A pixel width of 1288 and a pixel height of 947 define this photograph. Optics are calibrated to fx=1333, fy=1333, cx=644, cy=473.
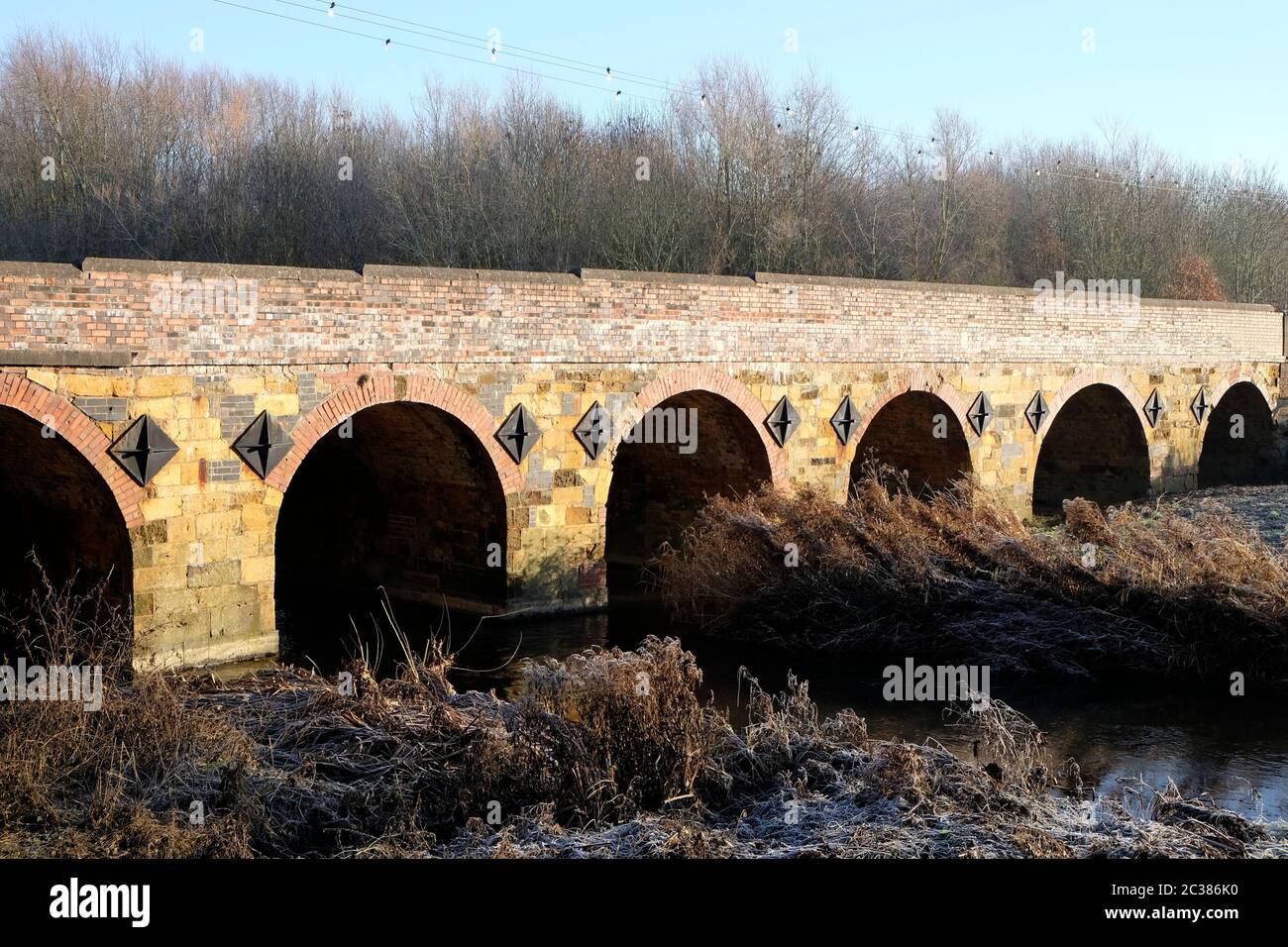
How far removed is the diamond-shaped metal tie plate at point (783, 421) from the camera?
16.2 metres

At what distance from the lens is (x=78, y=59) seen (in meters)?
31.3

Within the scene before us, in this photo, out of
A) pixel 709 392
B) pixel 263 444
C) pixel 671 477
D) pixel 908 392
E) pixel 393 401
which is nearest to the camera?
pixel 263 444

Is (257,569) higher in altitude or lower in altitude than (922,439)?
lower

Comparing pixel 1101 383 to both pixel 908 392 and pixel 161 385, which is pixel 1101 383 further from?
pixel 161 385

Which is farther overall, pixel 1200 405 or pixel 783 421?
pixel 1200 405

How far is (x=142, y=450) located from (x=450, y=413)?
3.19 m

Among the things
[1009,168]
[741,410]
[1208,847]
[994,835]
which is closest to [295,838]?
[994,835]

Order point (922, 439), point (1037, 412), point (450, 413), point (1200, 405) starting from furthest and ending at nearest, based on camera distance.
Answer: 1. point (1200, 405)
2. point (1037, 412)
3. point (922, 439)
4. point (450, 413)

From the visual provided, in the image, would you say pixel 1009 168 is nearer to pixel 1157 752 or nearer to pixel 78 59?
pixel 78 59

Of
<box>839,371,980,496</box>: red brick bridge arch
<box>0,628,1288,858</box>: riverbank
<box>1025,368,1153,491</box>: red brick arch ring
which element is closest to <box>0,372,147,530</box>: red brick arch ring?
<box>0,628,1288,858</box>: riverbank

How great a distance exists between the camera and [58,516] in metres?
12.0

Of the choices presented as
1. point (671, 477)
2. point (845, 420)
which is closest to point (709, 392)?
point (671, 477)

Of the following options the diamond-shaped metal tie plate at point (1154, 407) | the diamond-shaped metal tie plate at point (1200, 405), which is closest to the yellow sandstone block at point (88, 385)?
the diamond-shaped metal tie plate at point (1154, 407)

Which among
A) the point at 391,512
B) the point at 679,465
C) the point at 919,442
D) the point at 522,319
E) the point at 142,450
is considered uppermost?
the point at 522,319
